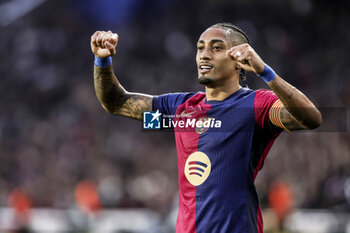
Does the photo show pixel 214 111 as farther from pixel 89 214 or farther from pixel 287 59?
pixel 287 59

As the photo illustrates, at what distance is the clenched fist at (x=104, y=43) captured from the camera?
3.50 metres

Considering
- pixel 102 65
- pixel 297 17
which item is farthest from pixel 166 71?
pixel 102 65

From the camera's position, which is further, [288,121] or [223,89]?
[223,89]

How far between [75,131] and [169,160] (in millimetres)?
2695

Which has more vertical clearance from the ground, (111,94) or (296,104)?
(111,94)

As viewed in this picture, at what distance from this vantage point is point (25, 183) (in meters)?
12.7

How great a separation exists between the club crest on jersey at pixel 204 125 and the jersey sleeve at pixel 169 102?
29 cm

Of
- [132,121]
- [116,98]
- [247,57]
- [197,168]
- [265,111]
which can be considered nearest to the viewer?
[247,57]

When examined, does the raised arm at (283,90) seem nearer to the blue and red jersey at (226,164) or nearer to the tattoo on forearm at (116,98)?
the blue and red jersey at (226,164)

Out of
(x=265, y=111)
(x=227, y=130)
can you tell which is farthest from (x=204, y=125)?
(x=265, y=111)

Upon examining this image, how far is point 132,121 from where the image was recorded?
1351 cm

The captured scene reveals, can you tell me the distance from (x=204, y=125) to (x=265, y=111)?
0.40 meters

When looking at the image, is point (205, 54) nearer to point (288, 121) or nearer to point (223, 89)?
point (223, 89)

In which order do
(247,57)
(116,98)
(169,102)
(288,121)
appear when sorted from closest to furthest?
(247,57) < (288,121) < (169,102) < (116,98)
